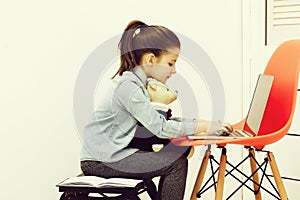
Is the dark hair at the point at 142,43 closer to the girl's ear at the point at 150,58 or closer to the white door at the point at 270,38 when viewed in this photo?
the girl's ear at the point at 150,58

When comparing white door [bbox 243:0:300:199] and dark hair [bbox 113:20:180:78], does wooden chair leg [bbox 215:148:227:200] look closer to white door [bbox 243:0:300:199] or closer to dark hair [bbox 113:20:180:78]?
dark hair [bbox 113:20:180:78]

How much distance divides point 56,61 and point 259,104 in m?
0.93

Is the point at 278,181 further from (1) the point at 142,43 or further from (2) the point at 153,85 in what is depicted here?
(1) the point at 142,43

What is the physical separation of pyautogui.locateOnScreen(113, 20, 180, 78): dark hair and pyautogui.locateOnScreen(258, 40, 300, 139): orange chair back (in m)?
0.39

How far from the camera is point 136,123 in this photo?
5.69 ft

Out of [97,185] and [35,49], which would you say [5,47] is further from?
[97,185]

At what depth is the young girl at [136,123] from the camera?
1685 mm

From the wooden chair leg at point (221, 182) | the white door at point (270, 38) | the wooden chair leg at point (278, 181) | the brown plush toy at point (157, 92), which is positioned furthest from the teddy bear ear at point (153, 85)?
the white door at point (270, 38)

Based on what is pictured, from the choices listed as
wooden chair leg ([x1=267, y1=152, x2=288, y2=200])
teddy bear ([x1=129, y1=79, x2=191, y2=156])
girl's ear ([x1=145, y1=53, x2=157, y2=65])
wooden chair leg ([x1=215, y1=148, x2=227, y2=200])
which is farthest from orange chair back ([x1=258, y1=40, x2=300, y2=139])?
girl's ear ([x1=145, y1=53, x2=157, y2=65])

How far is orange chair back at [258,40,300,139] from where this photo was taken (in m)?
1.71

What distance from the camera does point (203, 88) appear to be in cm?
238

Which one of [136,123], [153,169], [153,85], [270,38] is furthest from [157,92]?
[270,38]

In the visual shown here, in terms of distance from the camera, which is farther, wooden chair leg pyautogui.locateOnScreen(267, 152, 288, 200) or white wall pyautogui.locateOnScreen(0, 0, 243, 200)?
white wall pyautogui.locateOnScreen(0, 0, 243, 200)

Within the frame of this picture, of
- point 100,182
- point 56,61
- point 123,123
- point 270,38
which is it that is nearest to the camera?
point 100,182
